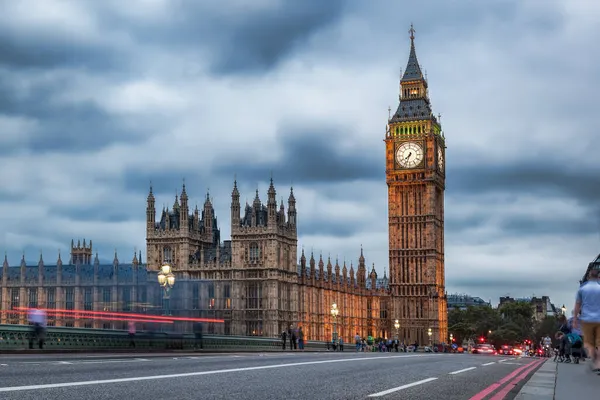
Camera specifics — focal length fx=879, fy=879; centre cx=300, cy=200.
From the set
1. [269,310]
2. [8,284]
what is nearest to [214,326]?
[269,310]

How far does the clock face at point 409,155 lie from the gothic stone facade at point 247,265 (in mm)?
26334

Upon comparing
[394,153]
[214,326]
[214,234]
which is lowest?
[214,326]

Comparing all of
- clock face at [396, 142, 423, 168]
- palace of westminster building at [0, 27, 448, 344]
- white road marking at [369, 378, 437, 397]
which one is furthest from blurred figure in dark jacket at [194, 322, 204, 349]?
clock face at [396, 142, 423, 168]

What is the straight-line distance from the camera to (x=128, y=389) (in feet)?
39.2

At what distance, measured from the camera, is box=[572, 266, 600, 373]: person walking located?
14.6 metres

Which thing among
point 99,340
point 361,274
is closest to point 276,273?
point 361,274

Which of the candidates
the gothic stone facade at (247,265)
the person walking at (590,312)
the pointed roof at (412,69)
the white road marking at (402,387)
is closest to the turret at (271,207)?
the gothic stone facade at (247,265)

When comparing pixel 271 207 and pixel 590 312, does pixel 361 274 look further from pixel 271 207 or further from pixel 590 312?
pixel 590 312

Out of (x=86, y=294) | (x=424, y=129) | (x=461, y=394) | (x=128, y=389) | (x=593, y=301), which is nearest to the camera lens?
(x=128, y=389)

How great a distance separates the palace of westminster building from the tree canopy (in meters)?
34.5

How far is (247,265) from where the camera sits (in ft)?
330

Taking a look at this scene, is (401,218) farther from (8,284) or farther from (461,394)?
(461,394)

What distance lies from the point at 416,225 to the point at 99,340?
99898 millimetres

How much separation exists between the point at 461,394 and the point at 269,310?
84698mm
